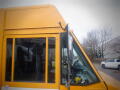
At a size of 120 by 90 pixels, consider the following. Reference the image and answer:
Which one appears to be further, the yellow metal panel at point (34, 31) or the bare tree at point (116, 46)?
the yellow metal panel at point (34, 31)

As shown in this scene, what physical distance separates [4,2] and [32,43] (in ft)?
2.78

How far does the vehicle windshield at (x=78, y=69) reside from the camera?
223cm

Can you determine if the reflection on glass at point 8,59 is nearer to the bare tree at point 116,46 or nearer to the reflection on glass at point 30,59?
the reflection on glass at point 30,59

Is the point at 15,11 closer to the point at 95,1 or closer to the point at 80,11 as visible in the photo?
the point at 80,11

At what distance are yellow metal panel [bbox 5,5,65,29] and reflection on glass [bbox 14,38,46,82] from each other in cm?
23

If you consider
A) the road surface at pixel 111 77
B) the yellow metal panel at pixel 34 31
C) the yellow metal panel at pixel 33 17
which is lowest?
the road surface at pixel 111 77

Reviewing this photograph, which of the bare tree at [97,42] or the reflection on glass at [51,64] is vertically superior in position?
the bare tree at [97,42]

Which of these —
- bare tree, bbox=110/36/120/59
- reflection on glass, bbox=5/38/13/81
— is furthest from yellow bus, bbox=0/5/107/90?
bare tree, bbox=110/36/120/59

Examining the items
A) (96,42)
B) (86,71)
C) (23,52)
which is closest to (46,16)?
(23,52)

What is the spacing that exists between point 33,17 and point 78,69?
1.00 metres

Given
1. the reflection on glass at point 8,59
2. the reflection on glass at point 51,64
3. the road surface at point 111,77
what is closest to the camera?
the road surface at point 111,77

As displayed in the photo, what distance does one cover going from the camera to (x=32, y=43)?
239 centimetres

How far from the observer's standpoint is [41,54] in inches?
92.1

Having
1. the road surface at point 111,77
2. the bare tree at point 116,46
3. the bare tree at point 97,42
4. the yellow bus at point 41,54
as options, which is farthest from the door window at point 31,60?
the bare tree at point 116,46
